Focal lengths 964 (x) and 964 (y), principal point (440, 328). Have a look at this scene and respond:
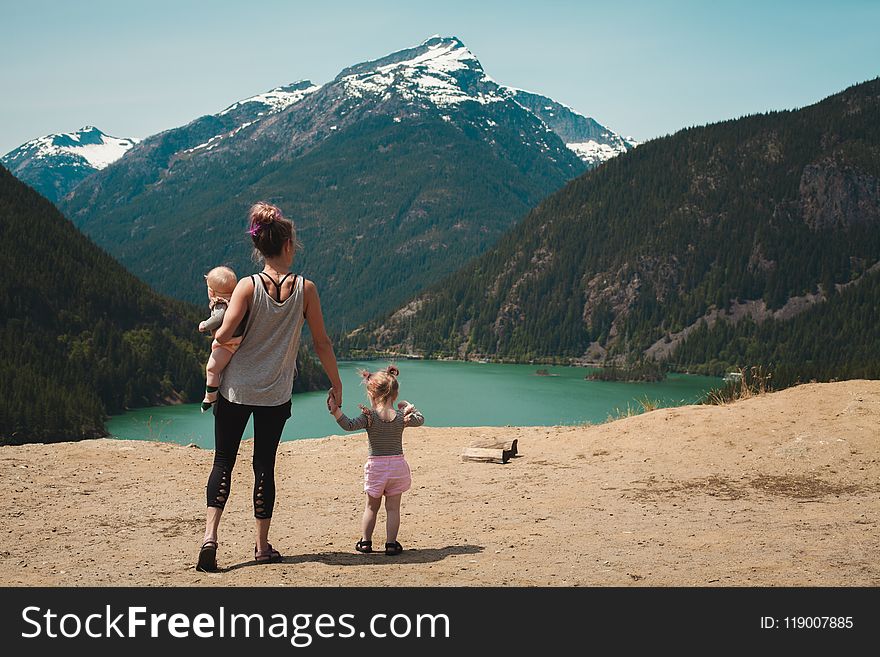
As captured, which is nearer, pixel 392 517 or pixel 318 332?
pixel 318 332

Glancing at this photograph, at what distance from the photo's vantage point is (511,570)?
7734 millimetres

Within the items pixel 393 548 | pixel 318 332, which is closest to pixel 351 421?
pixel 318 332

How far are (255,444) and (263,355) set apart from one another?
2.59 feet

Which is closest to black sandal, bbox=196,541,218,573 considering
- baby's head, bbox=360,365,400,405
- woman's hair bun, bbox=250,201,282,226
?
baby's head, bbox=360,365,400,405

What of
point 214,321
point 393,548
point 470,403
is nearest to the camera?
point 214,321

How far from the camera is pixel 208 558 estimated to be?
25.1 ft

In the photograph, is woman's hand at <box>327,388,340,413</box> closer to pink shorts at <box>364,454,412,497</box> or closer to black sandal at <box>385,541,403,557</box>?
pink shorts at <box>364,454,412,497</box>

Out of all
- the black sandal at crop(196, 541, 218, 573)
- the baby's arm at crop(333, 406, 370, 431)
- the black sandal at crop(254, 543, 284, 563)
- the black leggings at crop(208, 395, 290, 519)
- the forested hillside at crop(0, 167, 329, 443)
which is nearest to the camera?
the black sandal at crop(196, 541, 218, 573)

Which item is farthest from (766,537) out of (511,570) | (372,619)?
(372,619)

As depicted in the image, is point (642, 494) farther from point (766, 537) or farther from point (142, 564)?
point (142, 564)

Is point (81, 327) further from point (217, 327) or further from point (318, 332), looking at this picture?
point (318, 332)

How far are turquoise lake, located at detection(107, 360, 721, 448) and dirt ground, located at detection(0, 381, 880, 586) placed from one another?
23.5 meters

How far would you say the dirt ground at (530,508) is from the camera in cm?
770

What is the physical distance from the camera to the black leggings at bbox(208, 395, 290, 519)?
7.84 m
